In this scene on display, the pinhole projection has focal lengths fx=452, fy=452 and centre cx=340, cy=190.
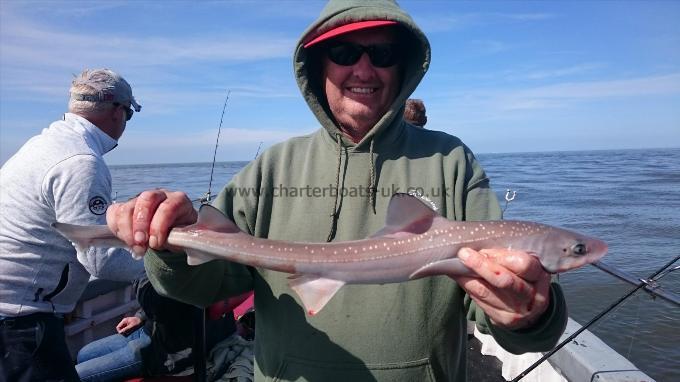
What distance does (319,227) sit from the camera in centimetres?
289

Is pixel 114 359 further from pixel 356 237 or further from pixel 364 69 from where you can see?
pixel 364 69

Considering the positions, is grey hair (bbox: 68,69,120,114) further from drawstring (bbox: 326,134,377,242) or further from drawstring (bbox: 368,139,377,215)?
drawstring (bbox: 368,139,377,215)

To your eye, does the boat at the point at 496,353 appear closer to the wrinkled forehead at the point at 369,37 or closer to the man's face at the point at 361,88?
the man's face at the point at 361,88

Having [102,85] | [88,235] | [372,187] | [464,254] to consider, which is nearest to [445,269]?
[464,254]

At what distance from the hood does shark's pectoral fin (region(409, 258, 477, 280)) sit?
3.51 ft

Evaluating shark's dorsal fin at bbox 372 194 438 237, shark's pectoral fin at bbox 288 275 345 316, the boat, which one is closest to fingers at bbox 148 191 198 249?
shark's pectoral fin at bbox 288 275 345 316

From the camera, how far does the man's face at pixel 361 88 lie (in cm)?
309

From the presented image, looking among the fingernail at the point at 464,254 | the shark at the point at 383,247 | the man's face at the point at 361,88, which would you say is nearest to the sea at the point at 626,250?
the man's face at the point at 361,88

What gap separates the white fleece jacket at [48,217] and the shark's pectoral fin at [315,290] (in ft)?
8.47

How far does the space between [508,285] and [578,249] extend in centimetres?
58

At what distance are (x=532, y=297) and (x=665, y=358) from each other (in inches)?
342

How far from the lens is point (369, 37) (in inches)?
124

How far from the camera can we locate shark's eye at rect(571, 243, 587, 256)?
2.31m

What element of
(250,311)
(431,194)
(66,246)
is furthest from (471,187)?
(250,311)
